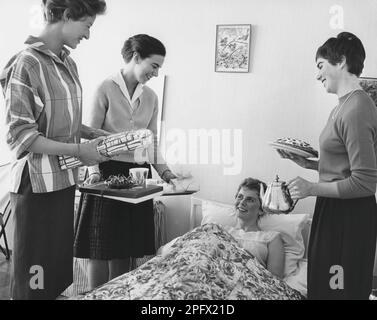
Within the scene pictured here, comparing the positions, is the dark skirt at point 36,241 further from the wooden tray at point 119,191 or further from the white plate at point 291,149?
the white plate at point 291,149

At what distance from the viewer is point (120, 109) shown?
175cm

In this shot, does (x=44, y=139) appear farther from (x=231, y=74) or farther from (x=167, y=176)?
(x=231, y=74)

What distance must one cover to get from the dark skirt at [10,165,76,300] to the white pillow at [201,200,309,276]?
0.90 metres

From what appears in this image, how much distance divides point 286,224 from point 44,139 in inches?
47.1

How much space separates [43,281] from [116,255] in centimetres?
50

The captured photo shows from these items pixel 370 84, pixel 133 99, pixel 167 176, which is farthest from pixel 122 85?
pixel 370 84

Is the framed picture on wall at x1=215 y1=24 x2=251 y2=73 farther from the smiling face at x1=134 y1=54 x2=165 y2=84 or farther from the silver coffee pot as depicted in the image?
the silver coffee pot

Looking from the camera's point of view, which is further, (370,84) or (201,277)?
(370,84)

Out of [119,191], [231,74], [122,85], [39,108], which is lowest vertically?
[119,191]

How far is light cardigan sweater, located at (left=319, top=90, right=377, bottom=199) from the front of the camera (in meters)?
1.17

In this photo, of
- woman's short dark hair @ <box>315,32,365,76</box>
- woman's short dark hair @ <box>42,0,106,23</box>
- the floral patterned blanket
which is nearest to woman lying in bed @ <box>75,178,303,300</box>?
the floral patterned blanket

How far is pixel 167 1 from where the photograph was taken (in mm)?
2113

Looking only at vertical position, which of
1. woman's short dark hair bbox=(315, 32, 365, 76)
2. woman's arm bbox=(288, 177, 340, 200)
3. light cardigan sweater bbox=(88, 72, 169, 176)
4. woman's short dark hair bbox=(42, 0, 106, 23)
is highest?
woman's short dark hair bbox=(42, 0, 106, 23)

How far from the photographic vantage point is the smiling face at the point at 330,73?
1302 millimetres
